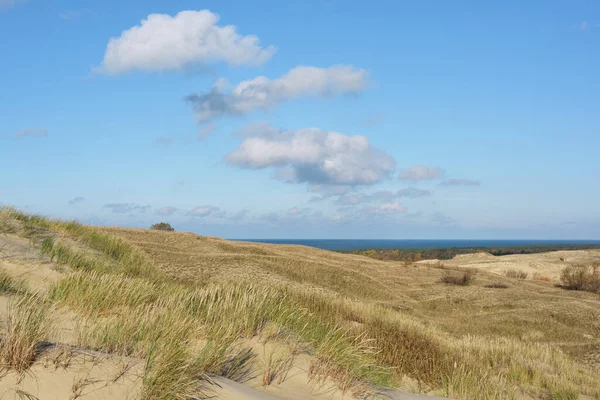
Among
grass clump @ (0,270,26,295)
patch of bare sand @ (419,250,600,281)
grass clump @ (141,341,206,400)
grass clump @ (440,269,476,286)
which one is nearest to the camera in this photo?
grass clump @ (141,341,206,400)

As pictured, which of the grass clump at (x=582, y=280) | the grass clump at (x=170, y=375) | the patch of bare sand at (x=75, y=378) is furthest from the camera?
the grass clump at (x=582, y=280)

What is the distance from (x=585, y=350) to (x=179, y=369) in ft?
47.8

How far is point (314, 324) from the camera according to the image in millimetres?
7016

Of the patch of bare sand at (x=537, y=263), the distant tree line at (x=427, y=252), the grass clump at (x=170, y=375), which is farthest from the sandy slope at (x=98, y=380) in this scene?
the distant tree line at (x=427, y=252)

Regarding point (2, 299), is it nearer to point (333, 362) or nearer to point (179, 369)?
point (179, 369)

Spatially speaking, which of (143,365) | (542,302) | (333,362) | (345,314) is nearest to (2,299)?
(143,365)

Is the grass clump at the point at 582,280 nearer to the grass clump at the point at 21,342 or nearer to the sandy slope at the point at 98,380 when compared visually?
the sandy slope at the point at 98,380

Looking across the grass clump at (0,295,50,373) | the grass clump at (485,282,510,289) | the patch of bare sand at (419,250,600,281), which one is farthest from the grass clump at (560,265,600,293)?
the grass clump at (0,295,50,373)

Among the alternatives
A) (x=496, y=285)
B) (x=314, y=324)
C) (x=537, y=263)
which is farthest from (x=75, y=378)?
(x=537, y=263)

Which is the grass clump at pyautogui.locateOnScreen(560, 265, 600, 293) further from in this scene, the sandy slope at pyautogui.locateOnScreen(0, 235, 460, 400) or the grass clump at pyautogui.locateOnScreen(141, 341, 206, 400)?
the grass clump at pyautogui.locateOnScreen(141, 341, 206, 400)

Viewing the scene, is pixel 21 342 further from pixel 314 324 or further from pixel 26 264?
pixel 26 264

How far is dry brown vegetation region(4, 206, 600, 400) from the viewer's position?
14.4 feet

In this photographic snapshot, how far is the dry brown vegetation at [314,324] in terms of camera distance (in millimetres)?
4383

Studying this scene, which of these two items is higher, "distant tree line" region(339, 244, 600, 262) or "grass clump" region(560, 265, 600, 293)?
"grass clump" region(560, 265, 600, 293)
